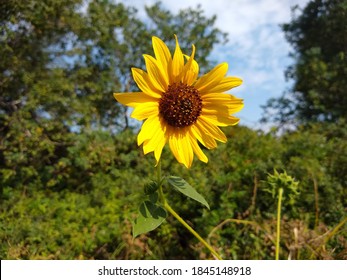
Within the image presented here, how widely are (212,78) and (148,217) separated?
368 millimetres

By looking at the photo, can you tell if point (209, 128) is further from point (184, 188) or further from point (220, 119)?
point (184, 188)

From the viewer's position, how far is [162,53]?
35.7 inches

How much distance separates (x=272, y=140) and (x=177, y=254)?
1388 mm

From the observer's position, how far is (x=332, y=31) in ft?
23.7

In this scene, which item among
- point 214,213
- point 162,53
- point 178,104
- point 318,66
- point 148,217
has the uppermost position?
point 318,66

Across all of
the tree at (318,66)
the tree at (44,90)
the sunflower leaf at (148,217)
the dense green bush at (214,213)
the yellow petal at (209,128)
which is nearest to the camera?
the sunflower leaf at (148,217)

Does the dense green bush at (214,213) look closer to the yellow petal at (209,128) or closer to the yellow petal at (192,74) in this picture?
the yellow petal at (209,128)

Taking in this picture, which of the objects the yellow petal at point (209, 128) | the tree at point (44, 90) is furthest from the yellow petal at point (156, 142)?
the tree at point (44, 90)

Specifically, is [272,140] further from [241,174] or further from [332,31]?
[332,31]

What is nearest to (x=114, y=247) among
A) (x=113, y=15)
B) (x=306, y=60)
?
(x=113, y=15)

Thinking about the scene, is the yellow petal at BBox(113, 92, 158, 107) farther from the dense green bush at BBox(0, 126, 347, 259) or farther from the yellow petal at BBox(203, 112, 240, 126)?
the dense green bush at BBox(0, 126, 347, 259)

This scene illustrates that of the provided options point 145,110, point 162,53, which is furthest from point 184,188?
point 162,53

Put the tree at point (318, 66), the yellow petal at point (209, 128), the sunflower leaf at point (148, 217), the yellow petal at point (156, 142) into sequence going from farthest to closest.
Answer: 1. the tree at point (318, 66)
2. the yellow petal at point (209, 128)
3. the yellow petal at point (156, 142)
4. the sunflower leaf at point (148, 217)

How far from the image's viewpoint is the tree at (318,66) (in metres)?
6.59
